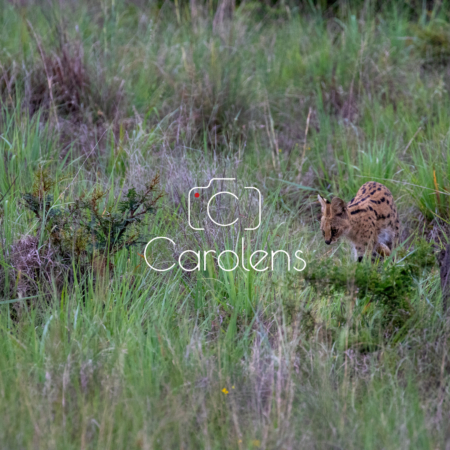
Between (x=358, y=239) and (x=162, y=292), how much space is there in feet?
5.95

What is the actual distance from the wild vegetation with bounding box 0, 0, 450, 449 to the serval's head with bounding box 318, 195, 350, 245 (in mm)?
228

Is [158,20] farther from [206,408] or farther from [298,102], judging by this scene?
[206,408]

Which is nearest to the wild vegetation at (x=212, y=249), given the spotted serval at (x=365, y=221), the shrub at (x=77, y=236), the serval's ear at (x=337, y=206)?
the shrub at (x=77, y=236)

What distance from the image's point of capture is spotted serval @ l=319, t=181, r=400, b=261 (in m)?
4.77

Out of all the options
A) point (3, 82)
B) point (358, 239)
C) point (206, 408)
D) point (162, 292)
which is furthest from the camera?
point (3, 82)

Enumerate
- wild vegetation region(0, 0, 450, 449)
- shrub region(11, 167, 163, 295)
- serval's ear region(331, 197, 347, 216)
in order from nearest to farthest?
1. wild vegetation region(0, 0, 450, 449)
2. shrub region(11, 167, 163, 295)
3. serval's ear region(331, 197, 347, 216)

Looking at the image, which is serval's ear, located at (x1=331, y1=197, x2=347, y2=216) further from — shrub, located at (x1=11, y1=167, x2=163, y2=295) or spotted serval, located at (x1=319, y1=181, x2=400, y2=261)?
shrub, located at (x1=11, y1=167, x2=163, y2=295)

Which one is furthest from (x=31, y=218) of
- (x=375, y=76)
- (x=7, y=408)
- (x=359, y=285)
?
(x=375, y=76)

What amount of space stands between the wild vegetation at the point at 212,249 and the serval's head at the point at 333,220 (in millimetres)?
228

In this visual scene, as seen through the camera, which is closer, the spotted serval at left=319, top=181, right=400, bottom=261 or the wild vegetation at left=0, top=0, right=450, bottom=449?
the wild vegetation at left=0, top=0, right=450, bottom=449

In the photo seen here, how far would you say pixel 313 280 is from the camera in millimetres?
3627
